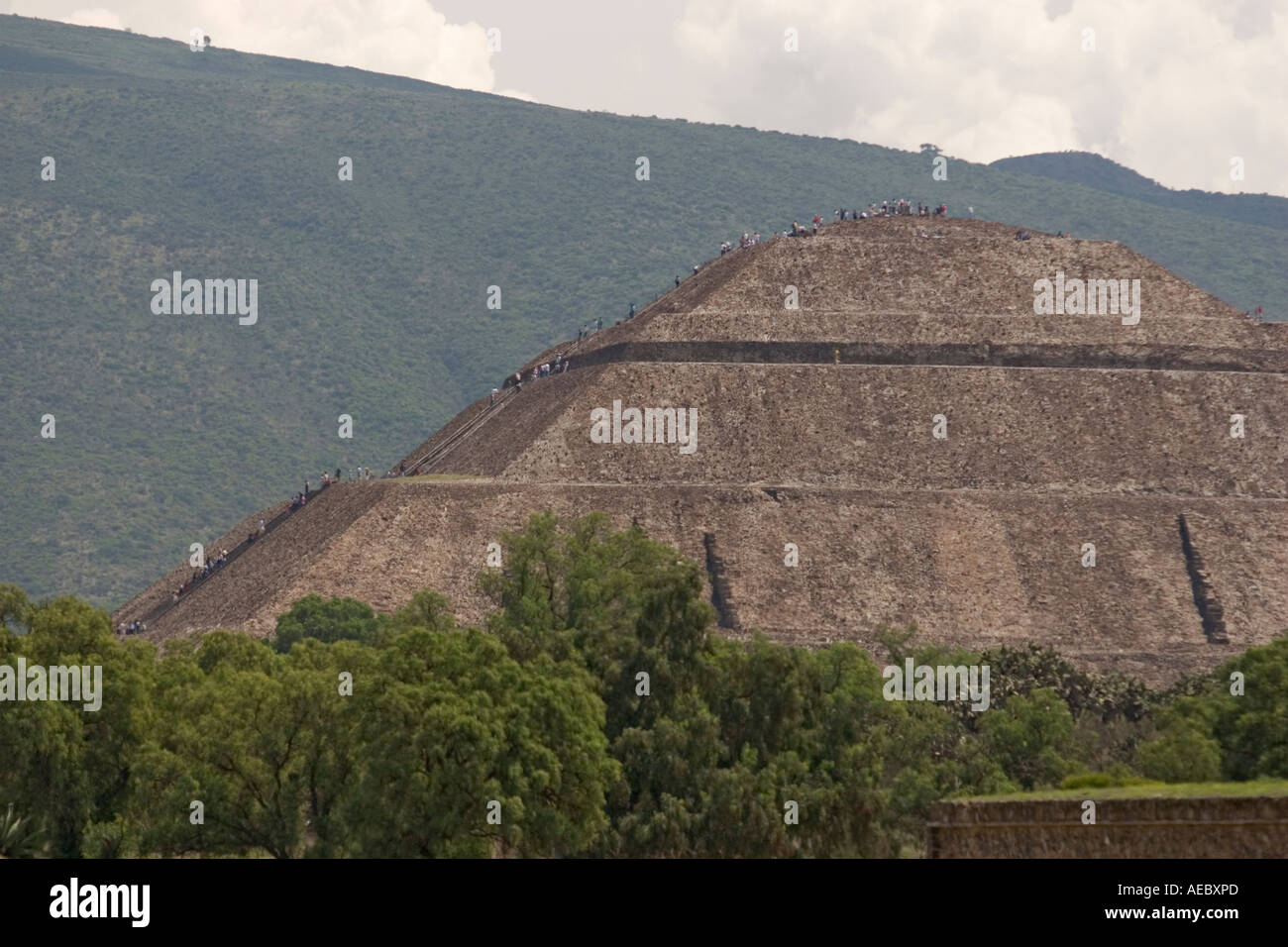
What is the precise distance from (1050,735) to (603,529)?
13.1 m

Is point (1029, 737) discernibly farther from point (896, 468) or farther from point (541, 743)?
point (896, 468)

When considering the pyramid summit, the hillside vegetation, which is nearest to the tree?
the hillside vegetation

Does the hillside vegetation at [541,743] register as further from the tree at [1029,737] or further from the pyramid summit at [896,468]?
the pyramid summit at [896,468]

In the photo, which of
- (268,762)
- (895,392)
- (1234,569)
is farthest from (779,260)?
(268,762)

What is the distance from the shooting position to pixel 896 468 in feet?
308

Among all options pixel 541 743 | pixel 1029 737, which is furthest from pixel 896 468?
pixel 541 743

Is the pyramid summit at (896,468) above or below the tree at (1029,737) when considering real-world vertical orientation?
above

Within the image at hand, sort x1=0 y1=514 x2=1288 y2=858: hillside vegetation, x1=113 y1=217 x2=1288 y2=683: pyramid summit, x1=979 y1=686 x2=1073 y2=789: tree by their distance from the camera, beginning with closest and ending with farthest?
x1=0 y1=514 x2=1288 y2=858: hillside vegetation
x1=979 y1=686 x2=1073 y2=789: tree
x1=113 y1=217 x2=1288 y2=683: pyramid summit

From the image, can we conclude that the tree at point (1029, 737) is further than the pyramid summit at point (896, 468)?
No

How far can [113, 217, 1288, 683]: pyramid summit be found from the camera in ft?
281

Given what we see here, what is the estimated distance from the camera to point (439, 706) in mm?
46375

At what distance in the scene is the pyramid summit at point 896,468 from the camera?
281ft

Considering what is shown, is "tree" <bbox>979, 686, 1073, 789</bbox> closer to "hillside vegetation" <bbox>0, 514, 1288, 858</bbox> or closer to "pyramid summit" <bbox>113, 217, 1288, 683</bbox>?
"hillside vegetation" <bbox>0, 514, 1288, 858</bbox>

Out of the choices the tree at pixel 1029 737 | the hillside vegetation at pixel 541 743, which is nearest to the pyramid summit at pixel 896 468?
the tree at pixel 1029 737
